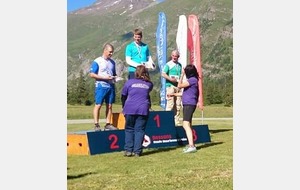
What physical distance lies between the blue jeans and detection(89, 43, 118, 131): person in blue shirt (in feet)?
2.06

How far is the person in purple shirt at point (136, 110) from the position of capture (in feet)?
17.9

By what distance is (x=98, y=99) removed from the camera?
6.02 metres

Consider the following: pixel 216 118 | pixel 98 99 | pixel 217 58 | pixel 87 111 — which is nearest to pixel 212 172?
pixel 98 99

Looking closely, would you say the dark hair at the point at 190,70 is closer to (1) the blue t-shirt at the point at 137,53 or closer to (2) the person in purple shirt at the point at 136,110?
(2) the person in purple shirt at the point at 136,110

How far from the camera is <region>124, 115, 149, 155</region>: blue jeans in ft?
17.8

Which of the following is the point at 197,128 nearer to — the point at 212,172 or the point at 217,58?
the point at 212,172

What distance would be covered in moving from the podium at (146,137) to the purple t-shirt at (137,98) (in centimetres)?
37

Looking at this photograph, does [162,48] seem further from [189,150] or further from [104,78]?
[189,150]

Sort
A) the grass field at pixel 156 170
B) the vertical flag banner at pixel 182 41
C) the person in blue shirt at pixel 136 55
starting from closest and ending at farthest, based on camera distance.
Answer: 1. the grass field at pixel 156 170
2. the person in blue shirt at pixel 136 55
3. the vertical flag banner at pixel 182 41

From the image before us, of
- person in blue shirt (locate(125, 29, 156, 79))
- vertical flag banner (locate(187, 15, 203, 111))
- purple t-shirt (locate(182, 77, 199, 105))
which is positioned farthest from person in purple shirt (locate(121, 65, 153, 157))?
vertical flag banner (locate(187, 15, 203, 111))

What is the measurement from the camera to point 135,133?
549 cm

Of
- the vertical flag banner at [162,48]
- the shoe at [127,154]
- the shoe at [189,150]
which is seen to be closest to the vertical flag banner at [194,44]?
the vertical flag banner at [162,48]

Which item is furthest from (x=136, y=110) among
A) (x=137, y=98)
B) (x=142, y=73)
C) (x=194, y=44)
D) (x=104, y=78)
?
(x=194, y=44)

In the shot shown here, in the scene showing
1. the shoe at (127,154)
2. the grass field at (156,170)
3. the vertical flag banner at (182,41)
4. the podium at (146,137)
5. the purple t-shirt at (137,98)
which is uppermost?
the vertical flag banner at (182,41)
